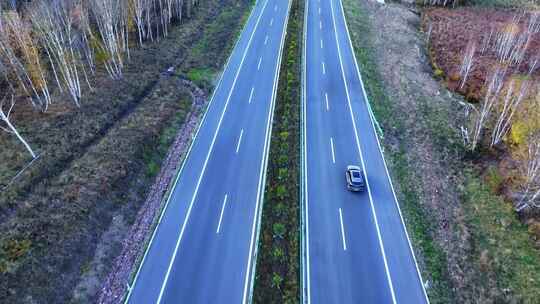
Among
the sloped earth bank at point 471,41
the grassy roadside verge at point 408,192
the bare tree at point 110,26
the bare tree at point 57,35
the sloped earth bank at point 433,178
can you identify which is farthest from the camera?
the sloped earth bank at point 471,41

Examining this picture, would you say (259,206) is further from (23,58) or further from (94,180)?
(23,58)

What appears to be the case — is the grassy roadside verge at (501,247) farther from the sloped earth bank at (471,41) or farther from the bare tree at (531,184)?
the sloped earth bank at (471,41)

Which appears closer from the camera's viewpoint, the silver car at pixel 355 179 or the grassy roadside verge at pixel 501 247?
the grassy roadside verge at pixel 501 247

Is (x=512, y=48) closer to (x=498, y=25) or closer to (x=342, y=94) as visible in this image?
(x=498, y=25)

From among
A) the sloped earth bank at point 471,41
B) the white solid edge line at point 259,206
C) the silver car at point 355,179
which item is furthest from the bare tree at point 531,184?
the white solid edge line at point 259,206

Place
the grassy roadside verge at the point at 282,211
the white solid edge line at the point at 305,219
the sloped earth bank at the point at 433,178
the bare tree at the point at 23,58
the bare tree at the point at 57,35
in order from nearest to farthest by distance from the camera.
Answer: the white solid edge line at the point at 305,219 < the grassy roadside verge at the point at 282,211 < the sloped earth bank at the point at 433,178 < the bare tree at the point at 23,58 < the bare tree at the point at 57,35

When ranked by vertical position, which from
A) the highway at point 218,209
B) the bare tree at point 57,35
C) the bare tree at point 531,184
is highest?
the bare tree at point 57,35

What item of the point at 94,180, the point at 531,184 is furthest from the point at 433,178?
the point at 94,180

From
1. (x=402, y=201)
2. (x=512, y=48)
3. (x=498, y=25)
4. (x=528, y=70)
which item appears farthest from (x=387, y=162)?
(x=498, y=25)
